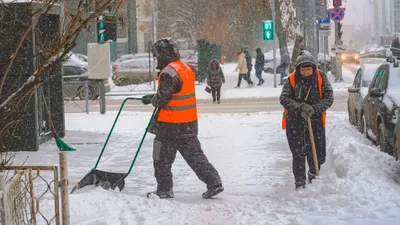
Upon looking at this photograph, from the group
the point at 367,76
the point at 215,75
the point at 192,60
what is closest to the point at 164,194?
the point at 367,76

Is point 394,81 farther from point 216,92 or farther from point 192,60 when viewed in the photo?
point 192,60

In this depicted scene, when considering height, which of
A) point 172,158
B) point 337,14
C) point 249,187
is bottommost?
point 249,187

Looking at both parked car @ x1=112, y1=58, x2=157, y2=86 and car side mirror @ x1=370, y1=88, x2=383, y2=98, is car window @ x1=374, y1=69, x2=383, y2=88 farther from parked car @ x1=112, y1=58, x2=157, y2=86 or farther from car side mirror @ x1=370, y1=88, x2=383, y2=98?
parked car @ x1=112, y1=58, x2=157, y2=86

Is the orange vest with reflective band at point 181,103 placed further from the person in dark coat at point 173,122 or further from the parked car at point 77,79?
the parked car at point 77,79

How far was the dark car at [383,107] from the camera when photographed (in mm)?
11867

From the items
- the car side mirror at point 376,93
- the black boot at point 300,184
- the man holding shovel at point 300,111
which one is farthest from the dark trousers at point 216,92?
the black boot at point 300,184

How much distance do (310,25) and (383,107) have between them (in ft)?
11.3

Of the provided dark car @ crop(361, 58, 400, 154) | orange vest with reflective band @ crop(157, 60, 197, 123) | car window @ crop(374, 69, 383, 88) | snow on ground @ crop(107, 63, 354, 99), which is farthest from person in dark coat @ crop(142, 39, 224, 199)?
snow on ground @ crop(107, 63, 354, 99)

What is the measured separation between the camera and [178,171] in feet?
37.4

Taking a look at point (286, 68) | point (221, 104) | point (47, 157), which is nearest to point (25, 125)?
point (47, 157)

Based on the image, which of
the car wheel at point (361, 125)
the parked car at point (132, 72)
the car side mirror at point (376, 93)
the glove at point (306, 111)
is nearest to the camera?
the glove at point (306, 111)

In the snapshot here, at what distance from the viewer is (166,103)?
879cm

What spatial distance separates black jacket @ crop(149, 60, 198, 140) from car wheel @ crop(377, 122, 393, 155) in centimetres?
396

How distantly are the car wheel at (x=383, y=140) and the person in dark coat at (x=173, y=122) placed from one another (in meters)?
3.72
